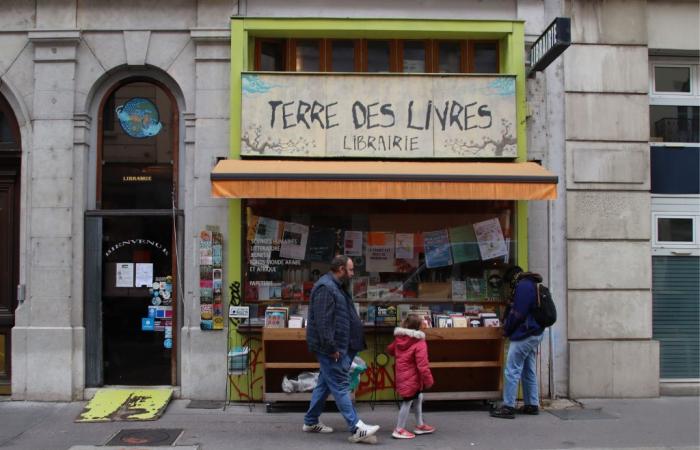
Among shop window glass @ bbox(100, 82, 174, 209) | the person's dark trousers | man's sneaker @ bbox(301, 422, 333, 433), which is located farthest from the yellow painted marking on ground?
shop window glass @ bbox(100, 82, 174, 209)

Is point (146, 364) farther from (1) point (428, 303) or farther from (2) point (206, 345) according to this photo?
(1) point (428, 303)

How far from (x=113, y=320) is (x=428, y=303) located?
4197 millimetres

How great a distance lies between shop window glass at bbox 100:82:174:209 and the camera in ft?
28.8

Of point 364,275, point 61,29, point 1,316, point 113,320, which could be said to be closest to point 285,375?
point 364,275

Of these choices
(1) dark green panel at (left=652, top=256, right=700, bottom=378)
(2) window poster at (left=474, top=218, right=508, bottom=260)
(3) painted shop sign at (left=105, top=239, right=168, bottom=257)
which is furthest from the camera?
(1) dark green panel at (left=652, top=256, right=700, bottom=378)

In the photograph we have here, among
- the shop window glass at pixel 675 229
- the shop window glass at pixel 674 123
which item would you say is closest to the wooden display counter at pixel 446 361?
the shop window glass at pixel 675 229

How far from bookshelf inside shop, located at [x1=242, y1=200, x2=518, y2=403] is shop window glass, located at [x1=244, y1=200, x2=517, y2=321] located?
1cm

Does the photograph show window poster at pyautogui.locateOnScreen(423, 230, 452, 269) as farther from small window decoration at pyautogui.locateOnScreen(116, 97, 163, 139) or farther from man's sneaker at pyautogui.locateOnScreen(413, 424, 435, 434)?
small window decoration at pyautogui.locateOnScreen(116, 97, 163, 139)

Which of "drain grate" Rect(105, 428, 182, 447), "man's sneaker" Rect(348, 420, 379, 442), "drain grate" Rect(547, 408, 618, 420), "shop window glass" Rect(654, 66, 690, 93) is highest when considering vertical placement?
"shop window glass" Rect(654, 66, 690, 93)

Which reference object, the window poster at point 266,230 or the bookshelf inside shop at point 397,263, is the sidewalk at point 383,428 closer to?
the bookshelf inside shop at point 397,263

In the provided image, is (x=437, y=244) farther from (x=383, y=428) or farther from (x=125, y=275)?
(x=125, y=275)

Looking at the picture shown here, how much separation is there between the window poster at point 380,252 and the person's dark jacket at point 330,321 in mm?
2055

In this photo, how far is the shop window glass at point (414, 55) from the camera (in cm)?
905

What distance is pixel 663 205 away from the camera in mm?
9242
